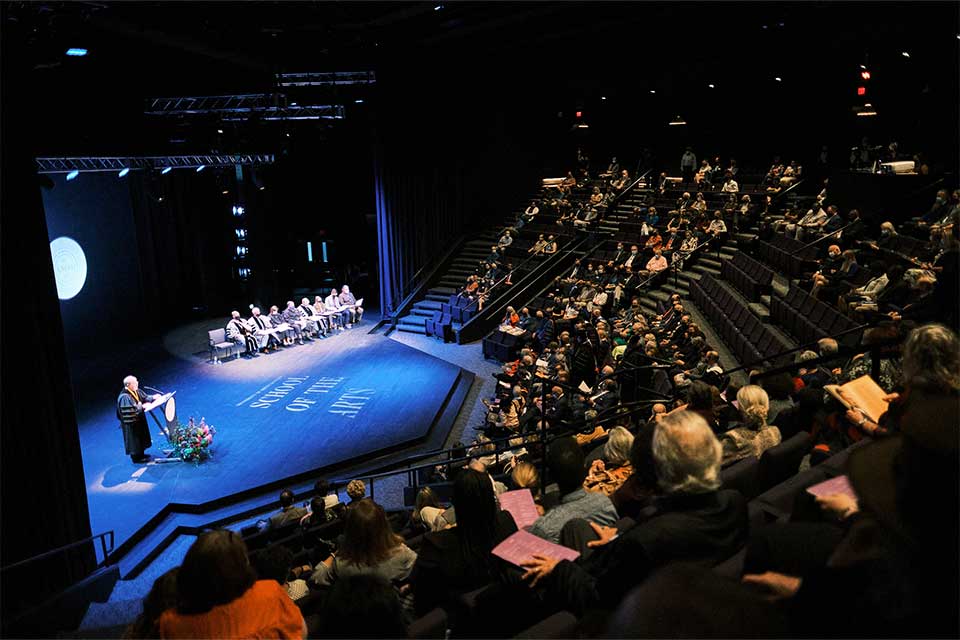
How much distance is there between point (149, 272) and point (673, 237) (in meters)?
12.9

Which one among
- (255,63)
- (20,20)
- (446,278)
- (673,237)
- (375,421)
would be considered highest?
(255,63)

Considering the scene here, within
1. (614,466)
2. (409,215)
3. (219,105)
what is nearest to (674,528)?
(614,466)

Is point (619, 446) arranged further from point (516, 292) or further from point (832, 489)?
point (516, 292)

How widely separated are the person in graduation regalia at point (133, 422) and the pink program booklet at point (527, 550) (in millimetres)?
8230

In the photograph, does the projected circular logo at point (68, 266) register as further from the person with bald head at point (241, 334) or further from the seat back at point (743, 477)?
the seat back at point (743, 477)

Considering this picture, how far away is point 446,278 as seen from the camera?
746 inches

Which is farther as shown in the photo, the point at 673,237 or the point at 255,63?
the point at 673,237

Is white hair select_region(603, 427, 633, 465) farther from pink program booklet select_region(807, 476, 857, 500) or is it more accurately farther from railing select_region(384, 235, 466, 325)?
railing select_region(384, 235, 466, 325)

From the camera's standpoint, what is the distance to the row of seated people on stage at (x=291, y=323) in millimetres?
14953

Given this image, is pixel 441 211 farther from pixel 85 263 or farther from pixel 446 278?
pixel 85 263

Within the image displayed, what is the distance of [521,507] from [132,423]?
7.80 meters

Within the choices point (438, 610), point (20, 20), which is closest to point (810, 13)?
point (20, 20)

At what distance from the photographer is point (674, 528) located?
2039 millimetres

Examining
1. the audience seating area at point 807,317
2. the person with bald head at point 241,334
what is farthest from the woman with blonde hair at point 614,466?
the person with bald head at point 241,334
